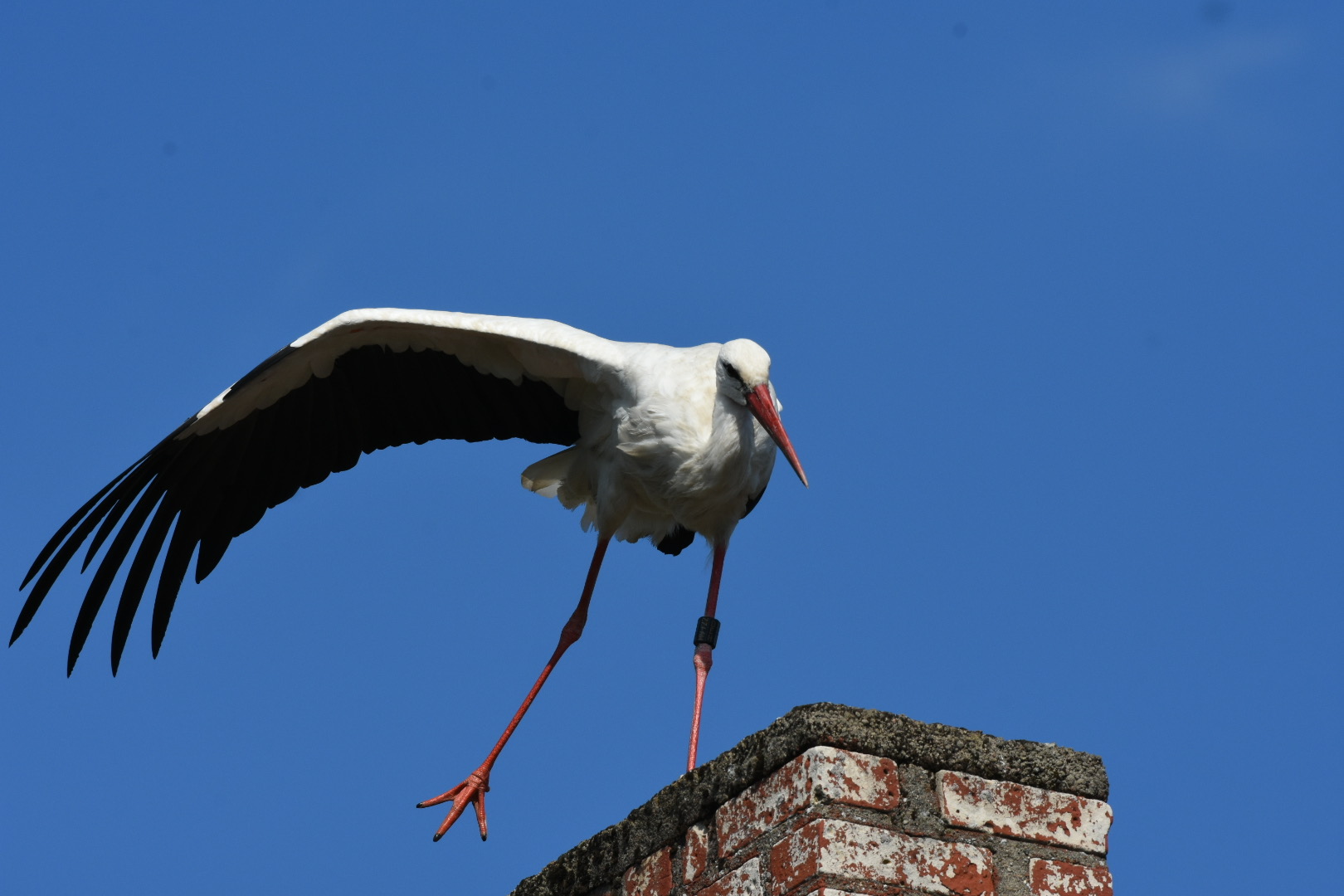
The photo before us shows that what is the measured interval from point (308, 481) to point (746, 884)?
12.2ft

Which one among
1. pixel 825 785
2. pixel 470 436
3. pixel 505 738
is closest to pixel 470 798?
pixel 505 738

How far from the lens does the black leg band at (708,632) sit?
Answer: 18.6 ft

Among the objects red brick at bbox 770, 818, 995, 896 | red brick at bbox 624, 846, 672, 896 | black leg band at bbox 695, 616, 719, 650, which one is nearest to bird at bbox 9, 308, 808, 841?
black leg band at bbox 695, 616, 719, 650

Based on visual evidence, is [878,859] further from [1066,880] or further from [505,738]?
Answer: [505,738]

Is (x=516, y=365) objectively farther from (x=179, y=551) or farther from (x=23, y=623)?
(x=23, y=623)

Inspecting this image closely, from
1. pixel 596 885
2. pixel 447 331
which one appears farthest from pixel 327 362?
pixel 596 885

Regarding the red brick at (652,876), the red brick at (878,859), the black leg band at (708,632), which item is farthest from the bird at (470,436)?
the red brick at (878,859)

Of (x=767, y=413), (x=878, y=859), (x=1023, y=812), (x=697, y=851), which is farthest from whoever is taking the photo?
(x=767, y=413)

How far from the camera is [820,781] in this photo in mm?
2889

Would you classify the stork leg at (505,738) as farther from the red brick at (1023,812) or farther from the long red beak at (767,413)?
the red brick at (1023,812)

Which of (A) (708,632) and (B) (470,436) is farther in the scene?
(B) (470,436)

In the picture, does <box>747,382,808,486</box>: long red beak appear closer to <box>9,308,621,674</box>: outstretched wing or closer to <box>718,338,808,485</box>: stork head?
<box>718,338,808,485</box>: stork head

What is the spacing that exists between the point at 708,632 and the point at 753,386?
33.6 inches

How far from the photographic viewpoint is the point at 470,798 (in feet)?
18.0
